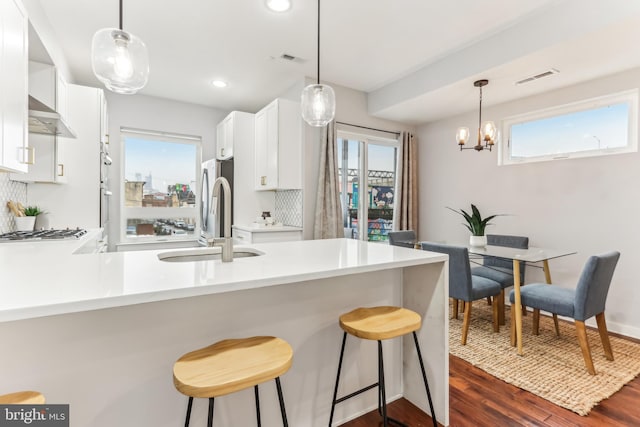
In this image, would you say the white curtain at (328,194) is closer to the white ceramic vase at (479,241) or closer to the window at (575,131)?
the white ceramic vase at (479,241)

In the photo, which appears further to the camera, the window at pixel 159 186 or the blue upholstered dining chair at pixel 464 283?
the window at pixel 159 186

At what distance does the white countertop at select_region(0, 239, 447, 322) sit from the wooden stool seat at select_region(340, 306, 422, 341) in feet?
0.90

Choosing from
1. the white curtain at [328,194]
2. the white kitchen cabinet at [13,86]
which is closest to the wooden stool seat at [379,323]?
the white kitchen cabinet at [13,86]

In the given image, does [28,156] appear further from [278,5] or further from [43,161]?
[278,5]

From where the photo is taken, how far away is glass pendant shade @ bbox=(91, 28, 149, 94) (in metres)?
1.45

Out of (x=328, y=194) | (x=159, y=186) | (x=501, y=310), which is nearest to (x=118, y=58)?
Result: (x=328, y=194)

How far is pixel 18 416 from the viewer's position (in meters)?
0.84

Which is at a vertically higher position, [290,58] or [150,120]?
[290,58]

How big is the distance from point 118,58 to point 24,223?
2.09 metres

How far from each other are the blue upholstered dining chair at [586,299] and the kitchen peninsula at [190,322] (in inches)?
50.0

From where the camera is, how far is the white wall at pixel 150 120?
4.19 metres

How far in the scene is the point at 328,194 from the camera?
3904mm

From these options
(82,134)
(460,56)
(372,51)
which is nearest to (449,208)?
(460,56)

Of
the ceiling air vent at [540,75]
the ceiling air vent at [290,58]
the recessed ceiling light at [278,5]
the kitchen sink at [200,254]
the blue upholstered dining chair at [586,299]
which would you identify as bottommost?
the blue upholstered dining chair at [586,299]
